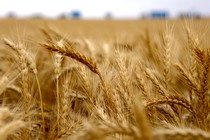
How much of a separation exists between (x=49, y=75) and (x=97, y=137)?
135 cm

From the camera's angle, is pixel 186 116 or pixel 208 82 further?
pixel 186 116

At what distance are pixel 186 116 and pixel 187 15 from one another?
1.75 feet

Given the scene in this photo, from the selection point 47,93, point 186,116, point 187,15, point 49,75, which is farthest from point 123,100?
point 49,75

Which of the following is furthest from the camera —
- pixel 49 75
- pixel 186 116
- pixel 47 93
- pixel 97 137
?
pixel 49 75

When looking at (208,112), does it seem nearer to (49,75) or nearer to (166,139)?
(166,139)

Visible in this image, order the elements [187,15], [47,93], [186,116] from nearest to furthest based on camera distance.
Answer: [186,116], [187,15], [47,93]

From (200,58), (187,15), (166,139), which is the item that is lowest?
(166,139)

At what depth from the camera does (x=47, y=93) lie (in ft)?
6.25

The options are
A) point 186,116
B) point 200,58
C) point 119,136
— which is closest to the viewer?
point 119,136

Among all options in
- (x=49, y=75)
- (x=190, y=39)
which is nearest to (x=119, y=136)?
(x=190, y=39)

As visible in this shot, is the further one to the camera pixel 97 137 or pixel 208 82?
pixel 208 82

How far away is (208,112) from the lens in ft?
4.12

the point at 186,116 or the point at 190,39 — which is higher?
the point at 190,39

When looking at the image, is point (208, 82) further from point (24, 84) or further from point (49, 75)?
point (49, 75)
